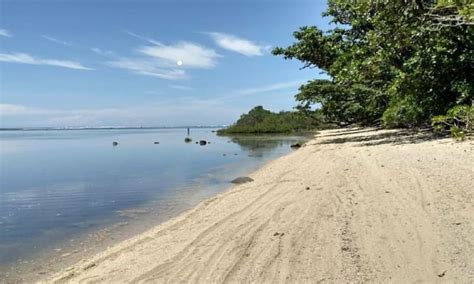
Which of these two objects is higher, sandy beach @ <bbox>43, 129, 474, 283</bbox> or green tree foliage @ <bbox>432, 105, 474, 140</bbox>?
green tree foliage @ <bbox>432, 105, 474, 140</bbox>

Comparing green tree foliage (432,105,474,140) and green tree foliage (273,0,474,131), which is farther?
green tree foliage (273,0,474,131)

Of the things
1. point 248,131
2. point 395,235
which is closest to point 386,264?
point 395,235

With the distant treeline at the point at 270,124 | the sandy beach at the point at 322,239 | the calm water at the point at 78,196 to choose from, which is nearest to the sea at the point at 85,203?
the calm water at the point at 78,196

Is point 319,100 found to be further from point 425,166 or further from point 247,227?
point 247,227

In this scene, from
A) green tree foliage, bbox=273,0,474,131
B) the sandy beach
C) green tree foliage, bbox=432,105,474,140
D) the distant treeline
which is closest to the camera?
the sandy beach

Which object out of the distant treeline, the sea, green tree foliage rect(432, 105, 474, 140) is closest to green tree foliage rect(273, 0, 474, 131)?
green tree foliage rect(432, 105, 474, 140)

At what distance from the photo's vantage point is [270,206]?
9062 millimetres

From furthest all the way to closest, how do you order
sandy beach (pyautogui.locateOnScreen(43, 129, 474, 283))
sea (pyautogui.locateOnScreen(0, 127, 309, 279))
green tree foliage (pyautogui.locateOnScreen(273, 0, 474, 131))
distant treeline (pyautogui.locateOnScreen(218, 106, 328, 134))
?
distant treeline (pyautogui.locateOnScreen(218, 106, 328, 134))
green tree foliage (pyautogui.locateOnScreen(273, 0, 474, 131))
sea (pyautogui.locateOnScreen(0, 127, 309, 279))
sandy beach (pyautogui.locateOnScreen(43, 129, 474, 283))

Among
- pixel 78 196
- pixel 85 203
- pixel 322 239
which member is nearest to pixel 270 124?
pixel 78 196

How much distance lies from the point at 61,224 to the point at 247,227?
19.0 ft

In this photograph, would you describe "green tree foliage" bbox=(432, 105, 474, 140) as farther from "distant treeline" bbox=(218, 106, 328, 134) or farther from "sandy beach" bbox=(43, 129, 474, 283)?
"distant treeline" bbox=(218, 106, 328, 134)

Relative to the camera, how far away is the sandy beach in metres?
5.17

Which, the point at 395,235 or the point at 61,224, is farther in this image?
the point at 61,224

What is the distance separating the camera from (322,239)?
623 centimetres
